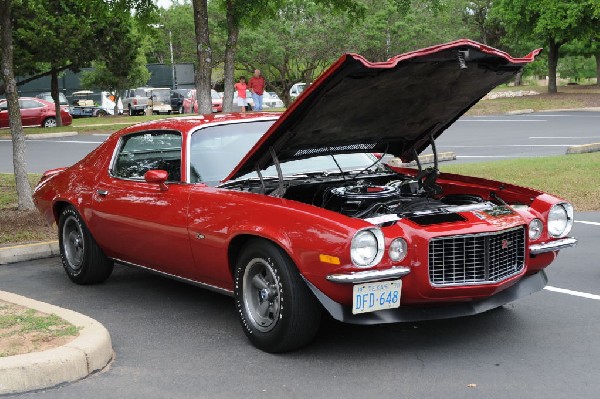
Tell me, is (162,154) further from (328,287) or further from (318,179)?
(328,287)

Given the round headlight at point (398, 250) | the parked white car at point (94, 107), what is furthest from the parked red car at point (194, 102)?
the round headlight at point (398, 250)

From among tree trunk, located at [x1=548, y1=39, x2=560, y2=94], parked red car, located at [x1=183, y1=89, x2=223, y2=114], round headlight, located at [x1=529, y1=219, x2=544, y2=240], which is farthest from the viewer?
parked red car, located at [x1=183, y1=89, x2=223, y2=114]

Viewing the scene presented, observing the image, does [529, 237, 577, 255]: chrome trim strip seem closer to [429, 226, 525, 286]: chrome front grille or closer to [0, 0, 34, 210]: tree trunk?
[429, 226, 525, 286]: chrome front grille

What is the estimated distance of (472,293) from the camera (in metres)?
5.29

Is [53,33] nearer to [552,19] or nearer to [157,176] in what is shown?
[157,176]

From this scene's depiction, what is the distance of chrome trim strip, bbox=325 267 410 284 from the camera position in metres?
4.91

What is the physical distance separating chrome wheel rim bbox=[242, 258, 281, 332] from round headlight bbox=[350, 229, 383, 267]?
590mm

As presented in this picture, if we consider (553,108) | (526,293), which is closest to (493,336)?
(526,293)

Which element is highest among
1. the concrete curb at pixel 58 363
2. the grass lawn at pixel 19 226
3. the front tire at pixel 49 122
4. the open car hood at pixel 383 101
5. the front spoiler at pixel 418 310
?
the open car hood at pixel 383 101

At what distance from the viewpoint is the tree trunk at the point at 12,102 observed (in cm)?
1084

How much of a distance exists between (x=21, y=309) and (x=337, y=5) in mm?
8258

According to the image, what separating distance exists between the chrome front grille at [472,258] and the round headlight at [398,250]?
0.57 feet

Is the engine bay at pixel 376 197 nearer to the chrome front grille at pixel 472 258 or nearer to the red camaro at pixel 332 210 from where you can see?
the red camaro at pixel 332 210

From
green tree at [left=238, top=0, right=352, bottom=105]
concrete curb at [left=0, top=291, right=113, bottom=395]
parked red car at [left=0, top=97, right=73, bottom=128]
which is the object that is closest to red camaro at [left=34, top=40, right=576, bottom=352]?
concrete curb at [left=0, top=291, right=113, bottom=395]
